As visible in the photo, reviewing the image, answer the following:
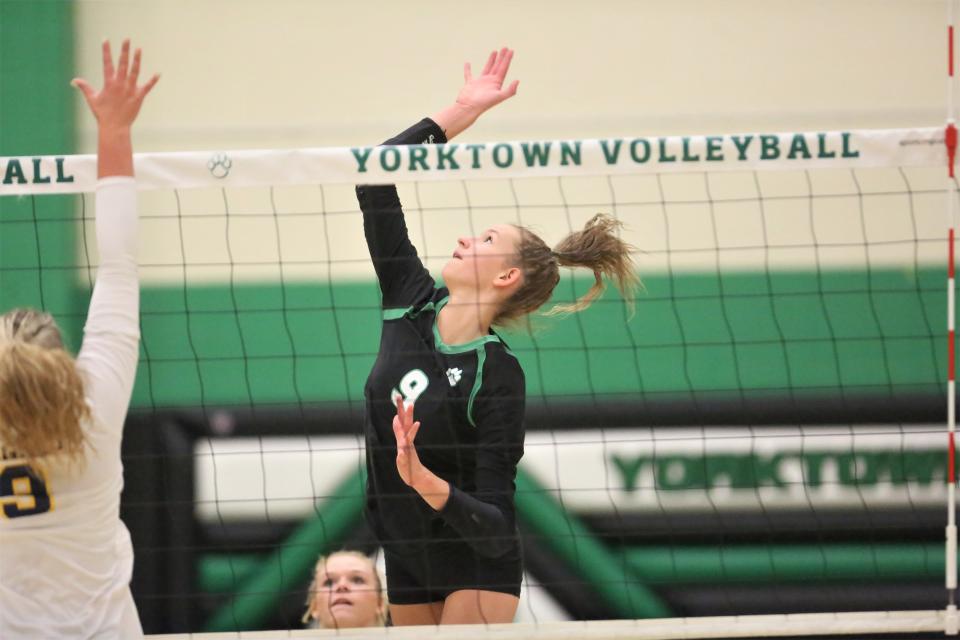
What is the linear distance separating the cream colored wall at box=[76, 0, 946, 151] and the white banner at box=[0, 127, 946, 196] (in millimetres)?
2870

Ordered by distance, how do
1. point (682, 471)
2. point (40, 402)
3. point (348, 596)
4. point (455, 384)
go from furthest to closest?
point (682, 471) → point (348, 596) → point (455, 384) → point (40, 402)

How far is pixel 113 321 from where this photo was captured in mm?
2594

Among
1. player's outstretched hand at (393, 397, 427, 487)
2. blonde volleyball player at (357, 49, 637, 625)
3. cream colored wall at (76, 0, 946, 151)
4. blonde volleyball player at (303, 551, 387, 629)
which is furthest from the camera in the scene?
cream colored wall at (76, 0, 946, 151)

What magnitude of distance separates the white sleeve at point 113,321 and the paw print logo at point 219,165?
0.87 m

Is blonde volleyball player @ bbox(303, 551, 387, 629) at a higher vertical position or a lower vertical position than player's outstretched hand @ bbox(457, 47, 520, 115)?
lower

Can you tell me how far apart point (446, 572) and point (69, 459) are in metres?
1.50

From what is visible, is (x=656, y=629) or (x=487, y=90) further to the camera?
(x=487, y=90)

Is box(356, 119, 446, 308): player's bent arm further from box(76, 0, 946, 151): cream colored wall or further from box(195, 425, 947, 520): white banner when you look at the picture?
box(76, 0, 946, 151): cream colored wall

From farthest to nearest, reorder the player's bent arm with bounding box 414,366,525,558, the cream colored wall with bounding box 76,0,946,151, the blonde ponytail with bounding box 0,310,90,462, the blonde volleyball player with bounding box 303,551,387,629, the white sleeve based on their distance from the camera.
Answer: the cream colored wall with bounding box 76,0,946,151 < the blonde volleyball player with bounding box 303,551,387,629 < the player's bent arm with bounding box 414,366,525,558 < the white sleeve < the blonde ponytail with bounding box 0,310,90,462

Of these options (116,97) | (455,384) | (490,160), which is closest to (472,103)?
(490,160)

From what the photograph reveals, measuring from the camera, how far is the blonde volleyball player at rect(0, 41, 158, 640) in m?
2.44

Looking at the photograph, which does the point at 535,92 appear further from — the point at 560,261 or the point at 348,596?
the point at 348,596

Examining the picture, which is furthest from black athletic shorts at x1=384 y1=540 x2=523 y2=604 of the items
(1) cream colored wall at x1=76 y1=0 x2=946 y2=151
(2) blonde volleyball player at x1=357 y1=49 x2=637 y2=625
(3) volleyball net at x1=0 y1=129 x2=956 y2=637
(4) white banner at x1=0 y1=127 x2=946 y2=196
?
(1) cream colored wall at x1=76 y1=0 x2=946 y2=151

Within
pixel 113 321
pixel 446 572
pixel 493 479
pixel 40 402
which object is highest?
pixel 113 321
